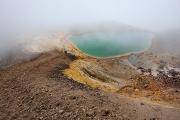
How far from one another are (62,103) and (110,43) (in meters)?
29.7

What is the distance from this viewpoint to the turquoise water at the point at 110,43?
145ft

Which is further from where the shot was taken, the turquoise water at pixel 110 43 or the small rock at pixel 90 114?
the turquoise water at pixel 110 43

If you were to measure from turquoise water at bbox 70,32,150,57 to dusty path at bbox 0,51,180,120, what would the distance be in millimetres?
17549

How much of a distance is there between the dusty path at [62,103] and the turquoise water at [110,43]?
691 inches

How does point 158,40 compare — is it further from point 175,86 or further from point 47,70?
point 47,70

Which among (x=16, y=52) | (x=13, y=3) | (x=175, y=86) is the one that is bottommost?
(x=175, y=86)

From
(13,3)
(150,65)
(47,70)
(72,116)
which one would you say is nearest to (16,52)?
(47,70)

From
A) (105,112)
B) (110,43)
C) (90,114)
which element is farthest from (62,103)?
(110,43)

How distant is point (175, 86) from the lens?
32.3m

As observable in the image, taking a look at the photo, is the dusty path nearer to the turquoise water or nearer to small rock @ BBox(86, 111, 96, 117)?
small rock @ BBox(86, 111, 96, 117)

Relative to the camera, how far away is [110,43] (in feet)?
161

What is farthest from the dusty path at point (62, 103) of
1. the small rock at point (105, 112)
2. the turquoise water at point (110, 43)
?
the turquoise water at point (110, 43)

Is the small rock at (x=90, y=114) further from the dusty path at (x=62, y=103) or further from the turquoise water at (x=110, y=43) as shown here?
the turquoise water at (x=110, y=43)

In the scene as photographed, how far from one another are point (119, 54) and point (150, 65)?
17.2 feet
